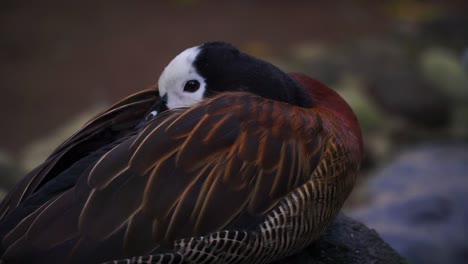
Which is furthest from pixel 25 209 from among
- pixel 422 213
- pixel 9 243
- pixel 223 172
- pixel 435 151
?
pixel 435 151

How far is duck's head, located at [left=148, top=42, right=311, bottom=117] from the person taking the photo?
2438mm

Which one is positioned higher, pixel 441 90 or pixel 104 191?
pixel 104 191

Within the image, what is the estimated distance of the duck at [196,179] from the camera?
82.4 inches

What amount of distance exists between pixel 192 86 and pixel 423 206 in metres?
2.27

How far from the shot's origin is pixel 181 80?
8.07ft

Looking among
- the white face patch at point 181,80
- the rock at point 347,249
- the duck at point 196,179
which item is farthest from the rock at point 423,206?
the white face patch at point 181,80

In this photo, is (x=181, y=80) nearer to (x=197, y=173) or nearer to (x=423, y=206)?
(x=197, y=173)

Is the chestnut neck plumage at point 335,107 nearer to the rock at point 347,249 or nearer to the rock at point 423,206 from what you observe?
the rock at point 347,249

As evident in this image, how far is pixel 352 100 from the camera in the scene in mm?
6219

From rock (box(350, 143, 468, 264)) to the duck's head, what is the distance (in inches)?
68.7

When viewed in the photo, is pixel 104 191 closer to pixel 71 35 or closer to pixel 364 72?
pixel 364 72

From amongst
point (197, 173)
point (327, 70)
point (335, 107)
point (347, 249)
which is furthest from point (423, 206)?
point (327, 70)

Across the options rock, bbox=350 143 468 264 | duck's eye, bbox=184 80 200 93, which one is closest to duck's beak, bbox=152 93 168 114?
duck's eye, bbox=184 80 200 93

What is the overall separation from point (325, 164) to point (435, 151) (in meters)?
3.18
